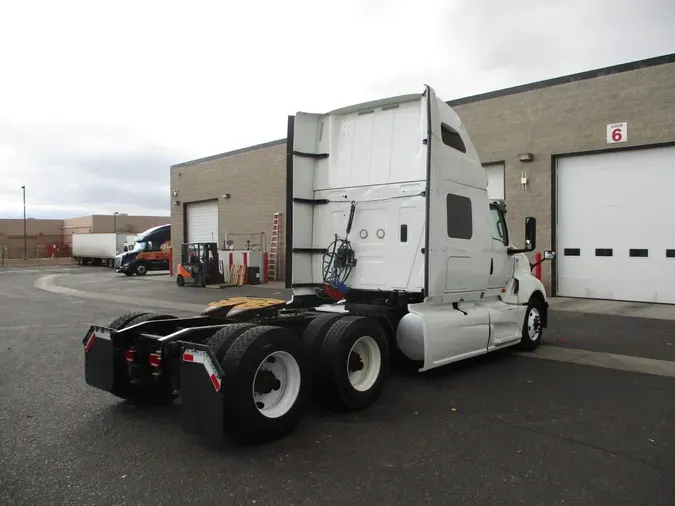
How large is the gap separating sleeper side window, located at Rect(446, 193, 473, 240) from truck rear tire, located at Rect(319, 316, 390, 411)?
1.80 metres

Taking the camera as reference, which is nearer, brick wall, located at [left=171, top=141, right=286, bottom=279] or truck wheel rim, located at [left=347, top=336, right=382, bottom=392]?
truck wheel rim, located at [left=347, top=336, right=382, bottom=392]

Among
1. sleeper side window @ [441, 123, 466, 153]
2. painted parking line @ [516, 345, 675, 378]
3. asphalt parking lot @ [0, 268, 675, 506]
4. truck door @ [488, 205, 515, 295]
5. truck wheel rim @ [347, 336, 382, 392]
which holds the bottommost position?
asphalt parking lot @ [0, 268, 675, 506]

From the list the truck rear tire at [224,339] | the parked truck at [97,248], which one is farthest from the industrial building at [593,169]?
the parked truck at [97,248]

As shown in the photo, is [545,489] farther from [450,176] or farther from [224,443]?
[450,176]

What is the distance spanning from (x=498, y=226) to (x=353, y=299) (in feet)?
8.27

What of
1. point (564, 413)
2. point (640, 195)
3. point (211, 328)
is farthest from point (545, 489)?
point (640, 195)

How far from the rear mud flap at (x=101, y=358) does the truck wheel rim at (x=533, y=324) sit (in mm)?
5964

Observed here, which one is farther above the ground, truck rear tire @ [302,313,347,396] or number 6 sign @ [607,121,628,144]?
number 6 sign @ [607,121,628,144]

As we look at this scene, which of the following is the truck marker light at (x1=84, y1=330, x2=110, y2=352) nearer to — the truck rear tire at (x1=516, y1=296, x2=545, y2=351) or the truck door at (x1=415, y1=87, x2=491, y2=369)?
the truck door at (x1=415, y1=87, x2=491, y2=369)

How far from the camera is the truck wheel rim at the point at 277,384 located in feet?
14.7

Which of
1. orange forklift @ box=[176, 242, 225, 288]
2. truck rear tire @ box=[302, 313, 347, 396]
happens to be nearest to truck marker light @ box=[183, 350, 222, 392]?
truck rear tire @ box=[302, 313, 347, 396]

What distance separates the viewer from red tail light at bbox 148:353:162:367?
189 inches

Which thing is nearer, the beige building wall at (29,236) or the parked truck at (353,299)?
the parked truck at (353,299)

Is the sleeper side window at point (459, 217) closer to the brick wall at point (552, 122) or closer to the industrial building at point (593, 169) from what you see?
the brick wall at point (552, 122)
